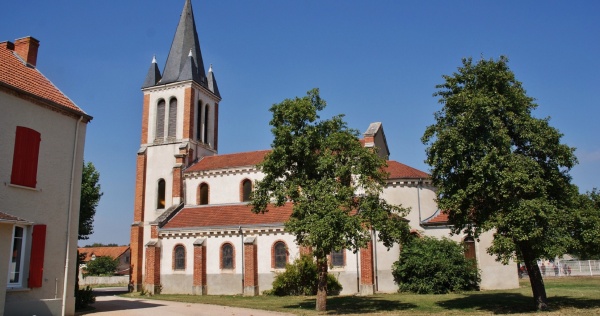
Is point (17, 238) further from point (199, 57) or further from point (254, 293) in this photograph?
point (199, 57)

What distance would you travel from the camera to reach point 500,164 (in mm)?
18828

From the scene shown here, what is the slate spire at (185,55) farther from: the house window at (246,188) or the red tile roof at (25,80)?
the red tile roof at (25,80)

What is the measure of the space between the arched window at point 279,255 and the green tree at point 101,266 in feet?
148

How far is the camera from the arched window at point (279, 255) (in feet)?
106

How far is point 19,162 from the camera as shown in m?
16.5

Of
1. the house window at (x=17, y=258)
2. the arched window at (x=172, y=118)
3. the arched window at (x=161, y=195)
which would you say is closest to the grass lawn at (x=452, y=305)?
the house window at (x=17, y=258)

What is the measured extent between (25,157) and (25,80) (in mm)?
3219

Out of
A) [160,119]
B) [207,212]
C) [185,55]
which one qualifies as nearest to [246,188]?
[207,212]

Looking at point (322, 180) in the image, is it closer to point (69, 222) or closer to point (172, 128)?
point (69, 222)

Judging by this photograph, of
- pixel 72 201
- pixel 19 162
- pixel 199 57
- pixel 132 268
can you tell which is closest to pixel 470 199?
pixel 72 201

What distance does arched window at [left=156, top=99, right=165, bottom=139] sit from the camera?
4275cm

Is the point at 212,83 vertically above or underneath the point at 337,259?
above

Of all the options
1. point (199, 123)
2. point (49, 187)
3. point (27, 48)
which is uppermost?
point (199, 123)

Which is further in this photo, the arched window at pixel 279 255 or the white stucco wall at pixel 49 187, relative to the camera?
the arched window at pixel 279 255
